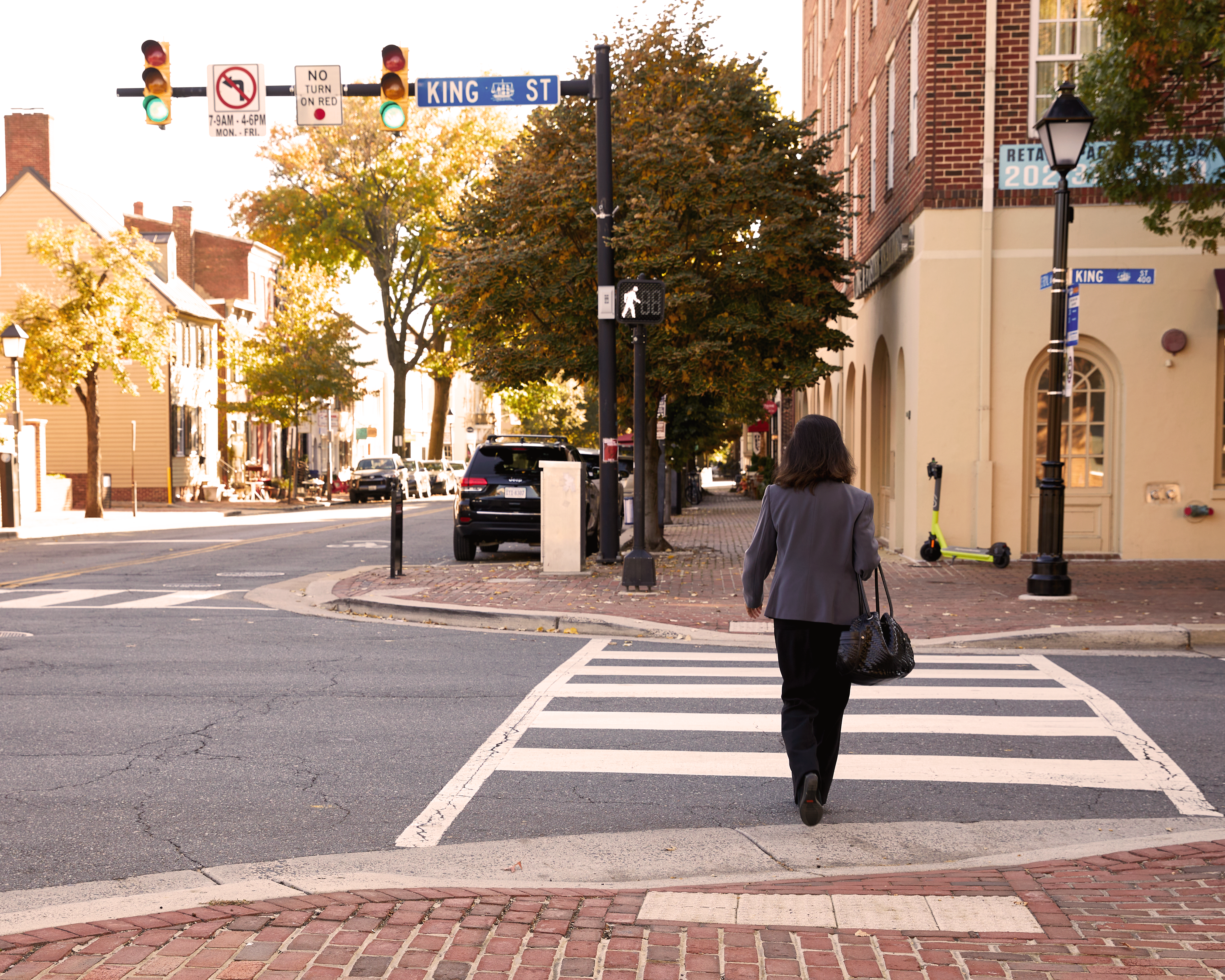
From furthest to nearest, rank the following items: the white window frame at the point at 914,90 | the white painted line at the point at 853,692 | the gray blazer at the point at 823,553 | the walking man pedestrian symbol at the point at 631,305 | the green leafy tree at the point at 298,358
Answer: the green leafy tree at the point at 298,358 → the white window frame at the point at 914,90 → the walking man pedestrian symbol at the point at 631,305 → the white painted line at the point at 853,692 → the gray blazer at the point at 823,553

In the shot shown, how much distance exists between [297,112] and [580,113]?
17.7 feet

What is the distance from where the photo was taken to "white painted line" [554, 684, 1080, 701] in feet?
28.0

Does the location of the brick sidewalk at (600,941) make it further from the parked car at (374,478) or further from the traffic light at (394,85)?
the parked car at (374,478)

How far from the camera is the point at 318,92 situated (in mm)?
15594

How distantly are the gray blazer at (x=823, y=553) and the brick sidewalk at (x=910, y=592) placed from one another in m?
5.96

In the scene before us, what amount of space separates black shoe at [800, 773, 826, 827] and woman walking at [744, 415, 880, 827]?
0.24ft

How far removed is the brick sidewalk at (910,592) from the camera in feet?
39.8

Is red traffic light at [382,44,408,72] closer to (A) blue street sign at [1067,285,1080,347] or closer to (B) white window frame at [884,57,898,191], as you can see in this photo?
(A) blue street sign at [1067,285,1080,347]

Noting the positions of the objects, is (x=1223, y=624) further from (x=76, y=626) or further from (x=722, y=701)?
(x=76, y=626)

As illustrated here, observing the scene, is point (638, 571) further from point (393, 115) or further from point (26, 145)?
point (26, 145)

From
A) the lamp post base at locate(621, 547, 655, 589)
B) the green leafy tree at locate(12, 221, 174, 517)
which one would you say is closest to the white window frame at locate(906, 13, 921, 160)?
the lamp post base at locate(621, 547, 655, 589)

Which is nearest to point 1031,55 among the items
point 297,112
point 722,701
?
point 297,112

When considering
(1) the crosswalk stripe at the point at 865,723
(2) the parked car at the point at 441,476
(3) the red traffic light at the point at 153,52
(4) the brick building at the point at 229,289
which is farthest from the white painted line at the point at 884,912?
(2) the parked car at the point at 441,476

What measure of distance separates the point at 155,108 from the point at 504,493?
688 centimetres
